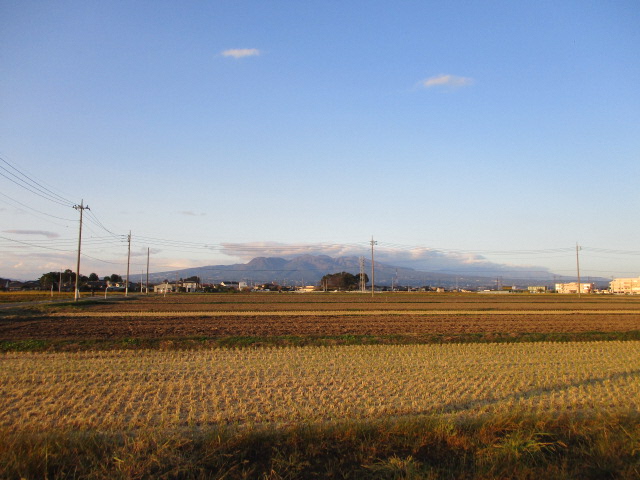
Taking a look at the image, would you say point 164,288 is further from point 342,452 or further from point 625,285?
point 625,285

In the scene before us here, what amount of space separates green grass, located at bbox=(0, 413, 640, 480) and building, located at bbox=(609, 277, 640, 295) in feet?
635

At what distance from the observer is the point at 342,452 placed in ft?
21.6

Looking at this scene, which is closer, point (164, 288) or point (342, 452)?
point (342, 452)

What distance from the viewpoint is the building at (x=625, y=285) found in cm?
17373

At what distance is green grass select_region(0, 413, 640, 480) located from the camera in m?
5.83

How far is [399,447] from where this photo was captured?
676 cm

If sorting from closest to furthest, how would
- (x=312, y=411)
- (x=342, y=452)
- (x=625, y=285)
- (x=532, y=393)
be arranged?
(x=342, y=452) < (x=312, y=411) < (x=532, y=393) < (x=625, y=285)

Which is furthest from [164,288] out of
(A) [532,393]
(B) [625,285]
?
(B) [625,285]

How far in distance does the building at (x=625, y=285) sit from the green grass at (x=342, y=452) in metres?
194

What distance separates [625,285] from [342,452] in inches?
8334

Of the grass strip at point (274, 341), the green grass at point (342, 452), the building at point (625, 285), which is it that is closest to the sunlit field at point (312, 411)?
the green grass at point (342, 452)

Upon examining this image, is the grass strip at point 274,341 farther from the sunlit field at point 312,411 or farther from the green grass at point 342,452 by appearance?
the green grass at point 342,452

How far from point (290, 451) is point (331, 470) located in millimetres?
724

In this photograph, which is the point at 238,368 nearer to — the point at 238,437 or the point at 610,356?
the point at 238,437
